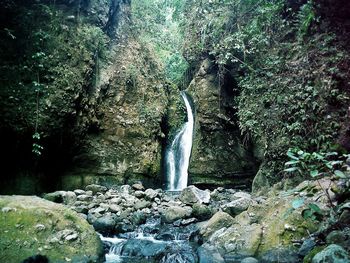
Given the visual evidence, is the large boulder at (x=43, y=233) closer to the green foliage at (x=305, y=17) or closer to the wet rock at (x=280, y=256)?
the wet rock at (x=280, y=256)

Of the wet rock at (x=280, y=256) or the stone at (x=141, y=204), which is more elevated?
the wet rock at (x=280, y=256)

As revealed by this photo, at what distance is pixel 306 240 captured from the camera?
423cm

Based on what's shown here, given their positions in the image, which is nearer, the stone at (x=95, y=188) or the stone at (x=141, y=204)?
the stone at (x=141, y=204)


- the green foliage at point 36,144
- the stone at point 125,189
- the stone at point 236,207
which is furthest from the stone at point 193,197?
the green foliage at point 36,144

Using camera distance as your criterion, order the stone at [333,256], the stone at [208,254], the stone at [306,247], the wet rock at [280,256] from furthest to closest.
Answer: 1. the stone at [208,254]
2. the wet rock at [280,256]
3. the stone at [306,247]
4. the stone at [333,256]

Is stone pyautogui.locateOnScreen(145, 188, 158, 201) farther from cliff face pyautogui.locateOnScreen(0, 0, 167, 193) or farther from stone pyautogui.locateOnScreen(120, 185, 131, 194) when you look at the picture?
cliff face pyautogui.locateOnScreen(0, 0, 167, 193)

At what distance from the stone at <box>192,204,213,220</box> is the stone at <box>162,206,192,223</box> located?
0.12 m

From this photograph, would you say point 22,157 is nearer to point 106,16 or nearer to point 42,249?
point 42,249

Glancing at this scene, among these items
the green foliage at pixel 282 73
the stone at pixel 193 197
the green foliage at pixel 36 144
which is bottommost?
the stone at pixel 193 197

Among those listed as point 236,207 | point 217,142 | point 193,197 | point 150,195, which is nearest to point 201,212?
point 236,207

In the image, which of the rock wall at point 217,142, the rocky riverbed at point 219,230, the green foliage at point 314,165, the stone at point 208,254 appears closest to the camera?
the green foliage at point 314,165

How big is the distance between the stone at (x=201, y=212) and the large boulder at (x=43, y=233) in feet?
8.38

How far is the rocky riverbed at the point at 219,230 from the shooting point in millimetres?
3670

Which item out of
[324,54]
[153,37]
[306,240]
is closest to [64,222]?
[306,240]
